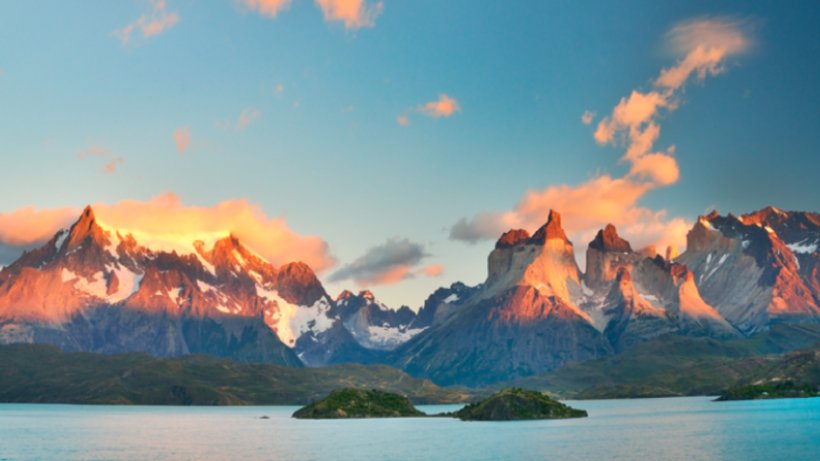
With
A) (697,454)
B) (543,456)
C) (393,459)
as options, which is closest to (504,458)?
(543,456)

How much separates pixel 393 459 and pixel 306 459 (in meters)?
18.4

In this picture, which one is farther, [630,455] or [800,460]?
[630,455]

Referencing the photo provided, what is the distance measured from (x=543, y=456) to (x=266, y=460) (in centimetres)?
5805

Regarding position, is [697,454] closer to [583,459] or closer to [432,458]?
[583,459]

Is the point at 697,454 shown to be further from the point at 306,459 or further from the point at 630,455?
the point at 306,459

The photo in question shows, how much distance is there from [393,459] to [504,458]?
23.5 meters

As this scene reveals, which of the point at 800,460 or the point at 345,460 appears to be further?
the point at 345,460

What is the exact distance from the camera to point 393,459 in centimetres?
19900

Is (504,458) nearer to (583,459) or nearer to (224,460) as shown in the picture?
(583,459)

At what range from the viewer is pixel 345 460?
198125 millimetres

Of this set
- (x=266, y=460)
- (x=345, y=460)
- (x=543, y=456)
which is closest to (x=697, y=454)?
(x=543, y=456)

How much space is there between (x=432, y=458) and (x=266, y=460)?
114ft

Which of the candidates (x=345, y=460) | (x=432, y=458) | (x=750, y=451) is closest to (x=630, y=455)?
(x=750, y=451)

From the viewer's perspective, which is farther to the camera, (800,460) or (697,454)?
(697,454)
